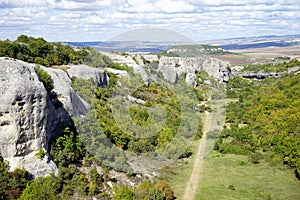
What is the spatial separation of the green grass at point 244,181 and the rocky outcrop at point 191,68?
28186 mm

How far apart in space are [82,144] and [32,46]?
52.0 feet

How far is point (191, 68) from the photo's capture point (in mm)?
68688

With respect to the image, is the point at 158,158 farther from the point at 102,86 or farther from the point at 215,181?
the point at 102,86

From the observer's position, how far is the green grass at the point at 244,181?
→ 2233cm

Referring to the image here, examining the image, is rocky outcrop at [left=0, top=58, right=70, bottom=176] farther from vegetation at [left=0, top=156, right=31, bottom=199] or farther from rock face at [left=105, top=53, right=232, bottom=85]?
rock face at [left=105, top=53, right=232, bottom=85]

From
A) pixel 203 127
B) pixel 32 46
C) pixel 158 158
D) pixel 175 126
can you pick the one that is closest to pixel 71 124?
pixel 158 158

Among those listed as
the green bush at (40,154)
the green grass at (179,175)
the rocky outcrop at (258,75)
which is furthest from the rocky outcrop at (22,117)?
the rocky outcrop at (258,75)

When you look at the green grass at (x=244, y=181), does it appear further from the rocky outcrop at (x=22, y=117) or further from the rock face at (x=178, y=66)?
the rock face at (x=178, y=66)

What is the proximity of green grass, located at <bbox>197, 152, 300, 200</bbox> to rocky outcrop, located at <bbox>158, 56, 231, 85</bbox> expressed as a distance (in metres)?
28.2

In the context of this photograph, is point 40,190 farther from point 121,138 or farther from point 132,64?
point 132,64

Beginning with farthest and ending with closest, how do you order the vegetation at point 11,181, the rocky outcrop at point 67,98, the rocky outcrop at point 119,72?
the rocky outcrop at point 119,72 < the rocky outcrop at point 67,98 < the vegetation at point 11,181

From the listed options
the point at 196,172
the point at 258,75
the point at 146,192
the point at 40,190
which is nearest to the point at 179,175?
the point at 196,172

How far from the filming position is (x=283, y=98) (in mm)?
42969

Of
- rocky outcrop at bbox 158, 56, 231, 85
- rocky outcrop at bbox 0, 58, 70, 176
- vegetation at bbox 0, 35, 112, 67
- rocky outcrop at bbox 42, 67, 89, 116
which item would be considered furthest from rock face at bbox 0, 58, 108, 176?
rocky outcrop at bbox 158, 56, 231, 85
